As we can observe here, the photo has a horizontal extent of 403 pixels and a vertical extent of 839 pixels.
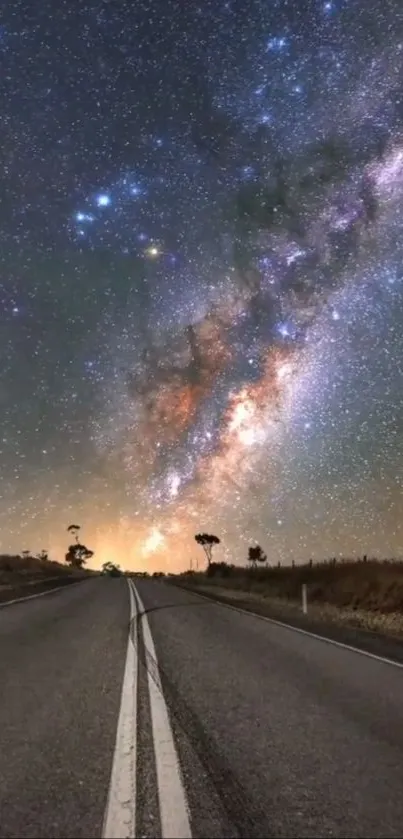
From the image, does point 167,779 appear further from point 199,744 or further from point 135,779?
point 199,744

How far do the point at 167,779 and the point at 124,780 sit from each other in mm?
275

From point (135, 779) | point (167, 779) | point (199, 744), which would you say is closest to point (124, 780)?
point (135, 779)

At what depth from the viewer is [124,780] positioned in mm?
4156

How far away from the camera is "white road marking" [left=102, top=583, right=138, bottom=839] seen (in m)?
3.39

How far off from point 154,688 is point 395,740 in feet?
10.2

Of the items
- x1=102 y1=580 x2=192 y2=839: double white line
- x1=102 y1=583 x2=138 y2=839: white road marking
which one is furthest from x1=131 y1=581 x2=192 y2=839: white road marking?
x1=102 y1=583 x2=138 y2=839: white road marking

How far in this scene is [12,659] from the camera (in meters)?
9.38

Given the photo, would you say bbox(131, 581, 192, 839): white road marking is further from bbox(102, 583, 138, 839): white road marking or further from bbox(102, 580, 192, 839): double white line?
bbox(102, 583, 138, 839): white road marking

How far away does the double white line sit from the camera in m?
3.40

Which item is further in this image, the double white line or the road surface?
the road surface

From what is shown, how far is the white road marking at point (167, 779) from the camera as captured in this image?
11.2ft

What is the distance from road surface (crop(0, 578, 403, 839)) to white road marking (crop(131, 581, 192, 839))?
0.5 inches

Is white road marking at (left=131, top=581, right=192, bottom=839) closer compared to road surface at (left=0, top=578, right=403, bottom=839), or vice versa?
white road marking at (left=131, top=581, right=192, bottom=839)

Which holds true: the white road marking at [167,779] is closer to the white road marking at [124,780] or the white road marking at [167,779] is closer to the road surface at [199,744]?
the road surface at [199,744]
